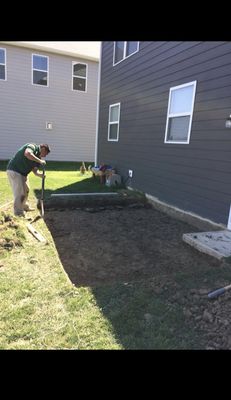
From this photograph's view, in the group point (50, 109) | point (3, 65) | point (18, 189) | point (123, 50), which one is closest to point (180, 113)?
point (18, 189)

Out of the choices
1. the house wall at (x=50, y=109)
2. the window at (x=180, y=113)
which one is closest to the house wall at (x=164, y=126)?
the window at (x=180, y=113)

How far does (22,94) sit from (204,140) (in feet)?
34.5

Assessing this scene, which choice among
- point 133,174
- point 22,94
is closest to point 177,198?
point 133,174

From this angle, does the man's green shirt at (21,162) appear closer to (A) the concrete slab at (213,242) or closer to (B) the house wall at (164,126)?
(B) the house wall at (164,126)

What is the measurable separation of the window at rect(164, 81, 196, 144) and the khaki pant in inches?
121

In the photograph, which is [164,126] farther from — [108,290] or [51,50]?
[51,50]

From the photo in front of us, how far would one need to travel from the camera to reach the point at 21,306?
2430 millimetres

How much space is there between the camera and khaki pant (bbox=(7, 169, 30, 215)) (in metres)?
4.90

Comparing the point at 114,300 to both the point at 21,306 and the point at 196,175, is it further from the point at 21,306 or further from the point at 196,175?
the point at 196,175

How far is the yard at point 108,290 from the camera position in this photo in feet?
6.88

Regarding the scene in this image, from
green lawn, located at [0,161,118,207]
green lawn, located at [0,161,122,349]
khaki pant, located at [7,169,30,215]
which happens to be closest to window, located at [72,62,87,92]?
Answer: green lawn, located at [0,161,118,207]

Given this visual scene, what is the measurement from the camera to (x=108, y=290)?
2736 millimetres

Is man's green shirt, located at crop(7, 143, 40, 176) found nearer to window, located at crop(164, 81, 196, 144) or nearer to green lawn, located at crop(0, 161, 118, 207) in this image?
green lawn, located at crop(0, 161, 118, 207)
